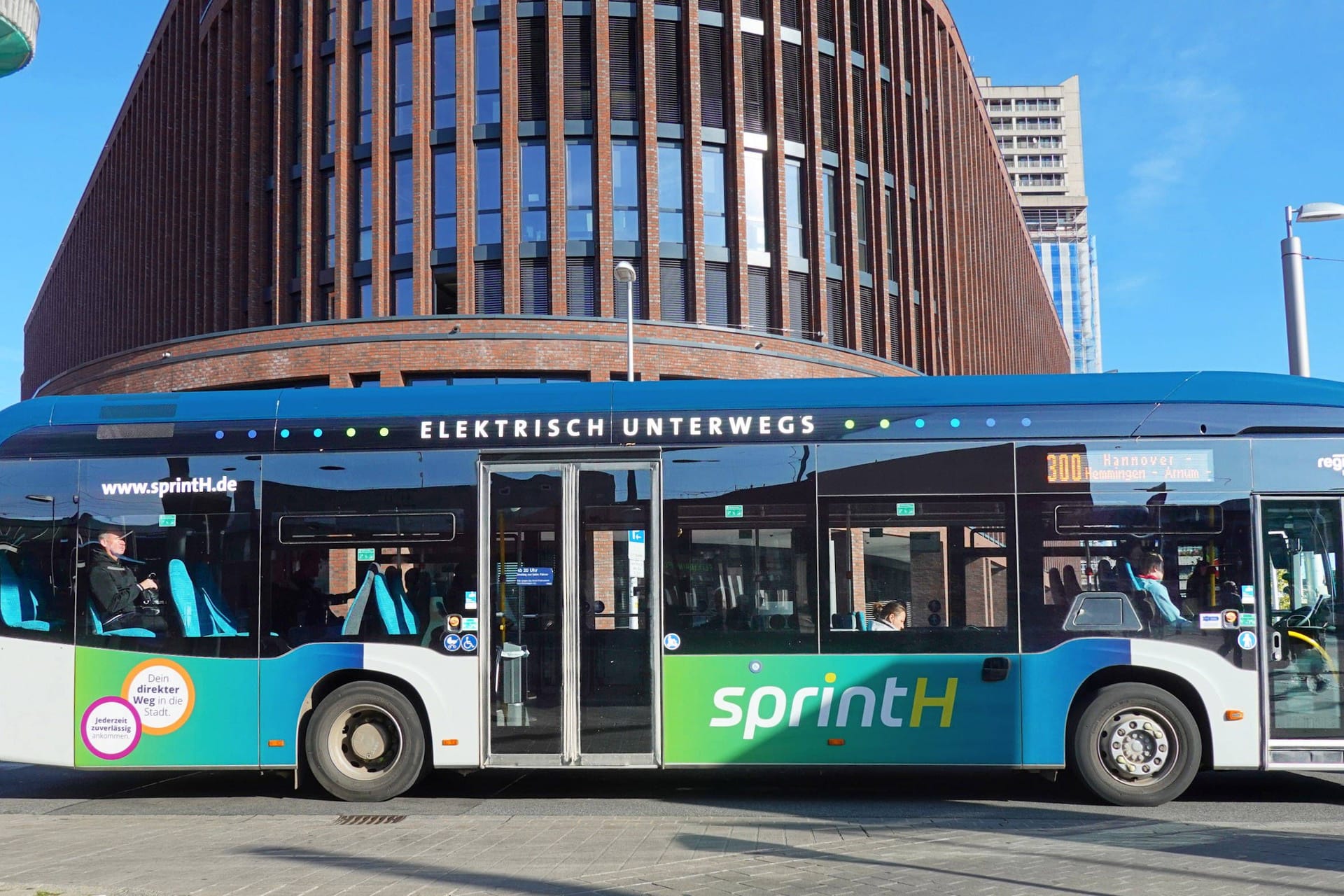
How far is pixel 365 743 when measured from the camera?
9.66m

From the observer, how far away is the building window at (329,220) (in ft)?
99.1

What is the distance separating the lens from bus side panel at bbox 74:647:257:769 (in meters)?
9.55

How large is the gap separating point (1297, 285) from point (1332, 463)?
7.49 meters

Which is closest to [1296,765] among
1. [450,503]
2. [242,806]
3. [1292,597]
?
[1292,597]

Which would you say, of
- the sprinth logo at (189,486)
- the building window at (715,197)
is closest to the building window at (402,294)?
the building window at (715,197)

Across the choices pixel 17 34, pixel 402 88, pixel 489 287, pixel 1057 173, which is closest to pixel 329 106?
pixel 402 88

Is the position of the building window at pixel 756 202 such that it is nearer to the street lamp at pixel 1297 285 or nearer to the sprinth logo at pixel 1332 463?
the street lamp at pixel 1297 285

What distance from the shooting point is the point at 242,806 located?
380 inches

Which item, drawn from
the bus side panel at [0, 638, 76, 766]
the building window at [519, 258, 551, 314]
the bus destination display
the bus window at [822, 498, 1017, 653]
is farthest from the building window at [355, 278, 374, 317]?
the bus destination display

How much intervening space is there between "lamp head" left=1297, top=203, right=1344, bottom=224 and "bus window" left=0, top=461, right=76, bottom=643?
14.6 metres

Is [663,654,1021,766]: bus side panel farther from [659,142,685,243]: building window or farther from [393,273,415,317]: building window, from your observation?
[393,273,415,317]: building window

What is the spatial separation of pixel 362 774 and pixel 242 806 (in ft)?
3.26

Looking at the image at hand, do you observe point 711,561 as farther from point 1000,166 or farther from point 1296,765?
point 1000,166

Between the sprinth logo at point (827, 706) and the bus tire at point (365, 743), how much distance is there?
245 centimetres
